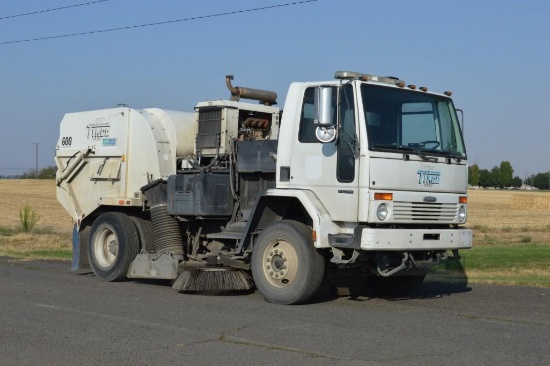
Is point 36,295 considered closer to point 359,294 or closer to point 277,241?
point 277,241

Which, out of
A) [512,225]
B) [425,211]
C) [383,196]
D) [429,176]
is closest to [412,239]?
[425,211]

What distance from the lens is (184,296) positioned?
1194 cm

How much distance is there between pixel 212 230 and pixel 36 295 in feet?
9.32

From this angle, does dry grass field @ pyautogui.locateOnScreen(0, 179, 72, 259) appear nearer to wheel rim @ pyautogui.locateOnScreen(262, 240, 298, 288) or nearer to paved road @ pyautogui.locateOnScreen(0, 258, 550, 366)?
paved road @ pyautogui.locateOnScreen(0, 258, 550, 366)

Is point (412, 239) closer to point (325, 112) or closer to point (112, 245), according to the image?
point (325, 112)

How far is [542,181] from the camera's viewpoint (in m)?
154

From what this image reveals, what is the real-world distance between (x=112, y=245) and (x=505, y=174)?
144m

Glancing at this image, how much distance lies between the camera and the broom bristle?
39.2 ft

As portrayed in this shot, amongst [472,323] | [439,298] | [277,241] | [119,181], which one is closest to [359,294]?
[439,298]

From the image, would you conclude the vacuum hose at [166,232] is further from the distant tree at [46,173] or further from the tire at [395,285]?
the distant tree at [46,173]

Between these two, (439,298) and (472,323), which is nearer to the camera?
(472,323)

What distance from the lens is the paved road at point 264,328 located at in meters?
7.59

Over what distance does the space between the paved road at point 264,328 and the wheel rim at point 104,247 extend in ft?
4.82

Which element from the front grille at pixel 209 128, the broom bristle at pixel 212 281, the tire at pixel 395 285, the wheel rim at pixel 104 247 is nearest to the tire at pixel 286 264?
the broom bristle at pixel 212 281
